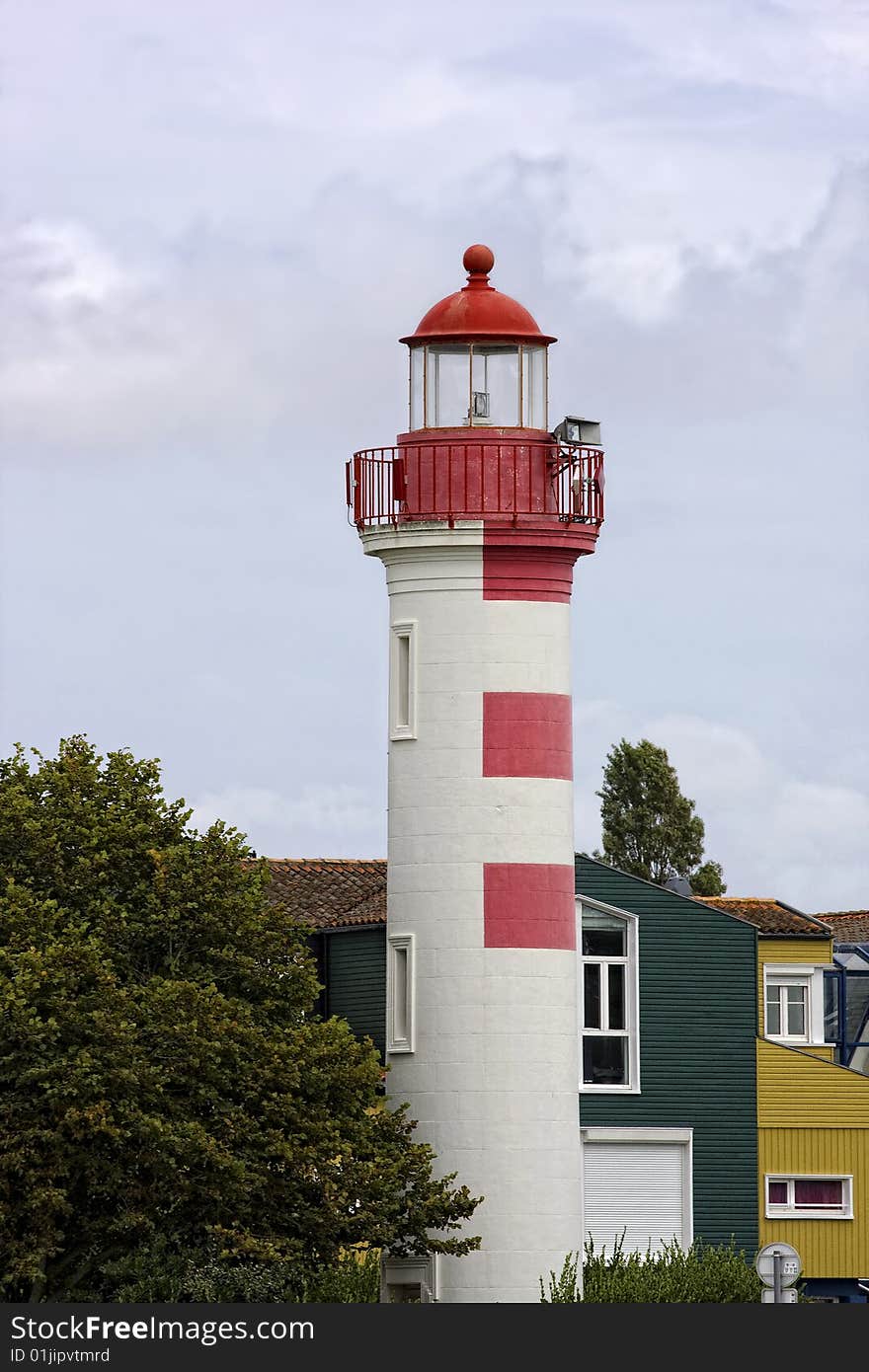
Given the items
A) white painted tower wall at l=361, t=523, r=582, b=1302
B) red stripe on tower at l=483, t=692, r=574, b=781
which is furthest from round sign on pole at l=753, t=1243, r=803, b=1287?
red stripe on tower at l=483, t=692, r=574, b=781

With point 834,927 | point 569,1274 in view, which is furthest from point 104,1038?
point 834,927

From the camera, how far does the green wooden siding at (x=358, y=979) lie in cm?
6269

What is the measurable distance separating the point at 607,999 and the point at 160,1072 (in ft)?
48.5

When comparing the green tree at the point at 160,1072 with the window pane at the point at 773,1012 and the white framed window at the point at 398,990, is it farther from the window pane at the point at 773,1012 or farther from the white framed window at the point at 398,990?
the window pane at the point at 773,1012

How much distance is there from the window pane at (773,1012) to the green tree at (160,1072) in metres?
16.7

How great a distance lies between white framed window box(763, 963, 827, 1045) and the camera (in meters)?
72.2

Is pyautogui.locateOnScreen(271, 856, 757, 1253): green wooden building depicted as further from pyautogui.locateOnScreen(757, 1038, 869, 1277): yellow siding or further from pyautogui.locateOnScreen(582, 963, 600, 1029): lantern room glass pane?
pyautogui.locateOnScreen(757, 1038, 869, 1277): yellow siding

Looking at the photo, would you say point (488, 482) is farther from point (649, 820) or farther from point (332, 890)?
point (649, 820)

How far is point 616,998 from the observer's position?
66750 millimetres

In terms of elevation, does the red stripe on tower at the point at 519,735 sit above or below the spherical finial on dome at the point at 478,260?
below

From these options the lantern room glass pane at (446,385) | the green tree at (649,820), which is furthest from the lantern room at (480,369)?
the green tree at (649,820)

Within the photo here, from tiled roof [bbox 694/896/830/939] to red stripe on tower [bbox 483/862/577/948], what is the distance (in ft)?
48.0

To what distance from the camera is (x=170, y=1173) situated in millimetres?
53500

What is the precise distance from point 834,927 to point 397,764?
93.7 feet
